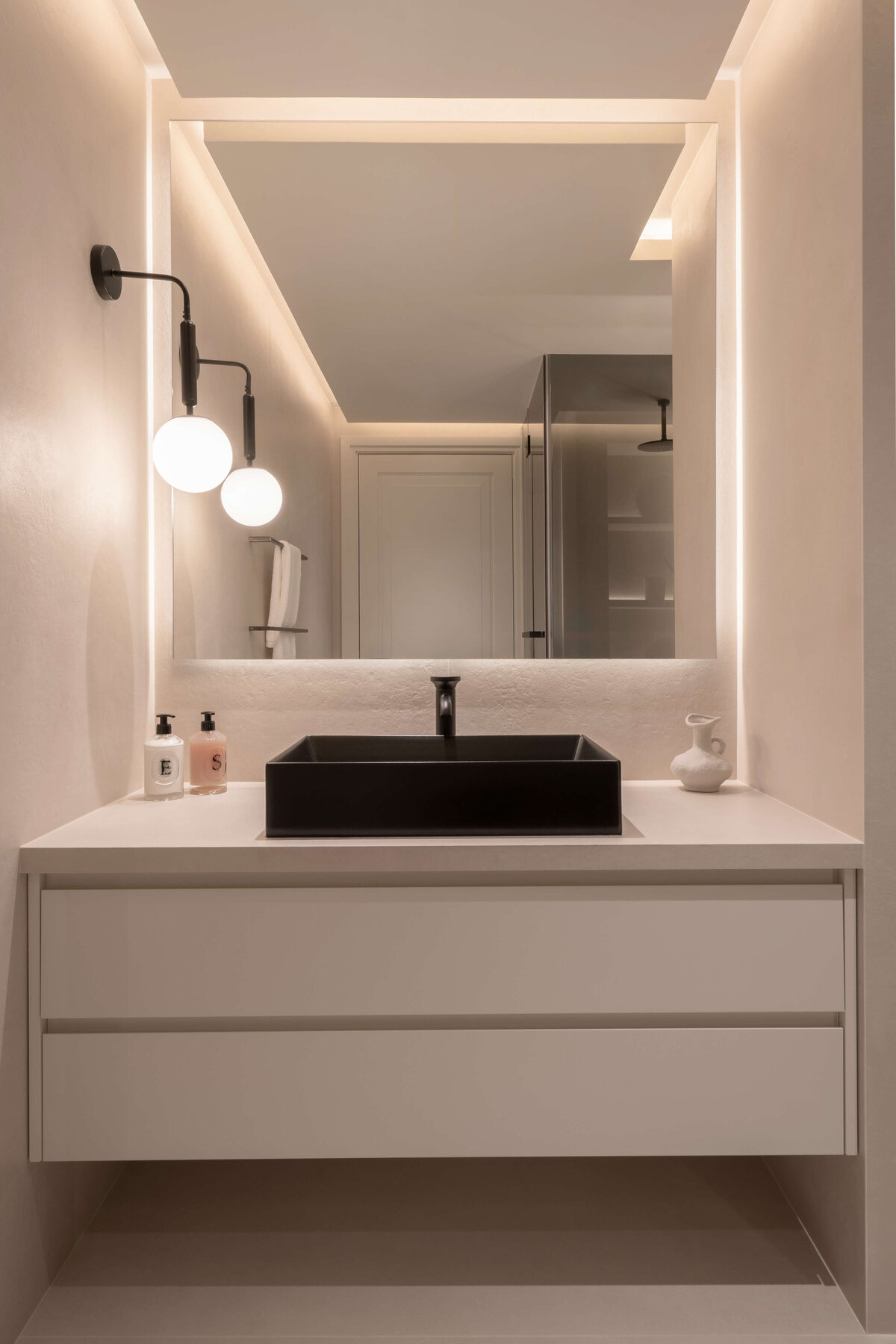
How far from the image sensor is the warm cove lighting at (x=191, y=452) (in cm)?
163

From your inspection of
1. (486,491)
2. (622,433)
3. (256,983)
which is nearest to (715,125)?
(622,433)

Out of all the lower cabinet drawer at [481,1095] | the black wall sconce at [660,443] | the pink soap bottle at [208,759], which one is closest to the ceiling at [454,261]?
the black wall sconce at [660,443]

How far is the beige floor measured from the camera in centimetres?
132

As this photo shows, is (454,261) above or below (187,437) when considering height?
above

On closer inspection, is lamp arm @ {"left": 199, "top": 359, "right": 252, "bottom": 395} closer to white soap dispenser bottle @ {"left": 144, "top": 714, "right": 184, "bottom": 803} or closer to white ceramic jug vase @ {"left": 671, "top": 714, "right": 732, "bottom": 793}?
white soap dispenser bottle @ {"left": 144, "top": 714, "right": 184, "bottom": 803}

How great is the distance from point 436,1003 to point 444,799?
12.0 inches

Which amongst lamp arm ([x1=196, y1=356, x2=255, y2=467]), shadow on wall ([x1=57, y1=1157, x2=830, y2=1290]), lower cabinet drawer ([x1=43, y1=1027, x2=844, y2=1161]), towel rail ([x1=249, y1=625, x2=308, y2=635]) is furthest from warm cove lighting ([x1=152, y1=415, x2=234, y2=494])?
shadow on wall ([x1=57, y1=1157, x2=830, y2=1290])

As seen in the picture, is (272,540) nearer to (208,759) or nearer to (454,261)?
(208,759)

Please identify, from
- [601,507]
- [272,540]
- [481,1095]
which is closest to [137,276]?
[272,540]

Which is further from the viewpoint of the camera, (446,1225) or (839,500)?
(446,1225)

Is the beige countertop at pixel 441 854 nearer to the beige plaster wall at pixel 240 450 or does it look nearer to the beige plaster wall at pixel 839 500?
the beige plaster wall at pixel 839 500

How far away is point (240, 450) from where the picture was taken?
6.20ft

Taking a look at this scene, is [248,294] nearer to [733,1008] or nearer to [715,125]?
[715,125]

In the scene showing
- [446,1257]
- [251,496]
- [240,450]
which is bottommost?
[446,1257]
